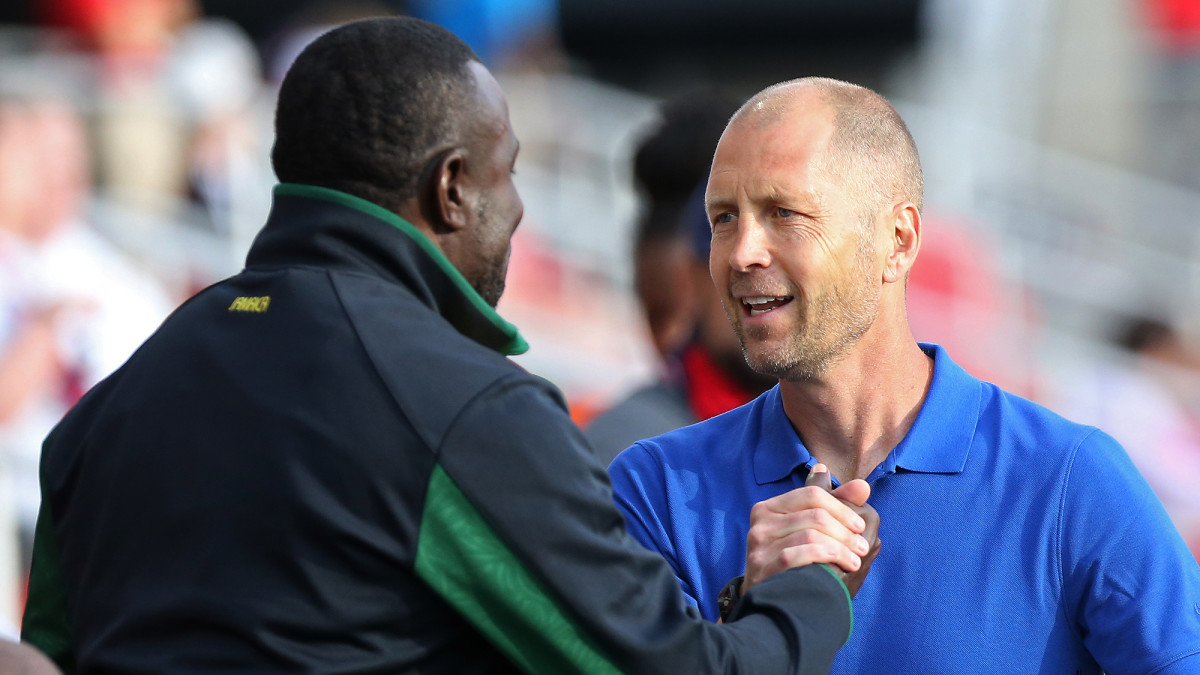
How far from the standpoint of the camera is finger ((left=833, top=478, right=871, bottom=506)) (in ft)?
7.22

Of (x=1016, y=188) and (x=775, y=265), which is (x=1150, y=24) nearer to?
(x=1016, y=188)

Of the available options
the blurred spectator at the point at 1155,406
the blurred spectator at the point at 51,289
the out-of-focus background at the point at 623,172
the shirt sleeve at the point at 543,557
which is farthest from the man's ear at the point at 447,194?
the blurred spectator at the point at 1155,406

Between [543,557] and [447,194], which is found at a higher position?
[447,194]

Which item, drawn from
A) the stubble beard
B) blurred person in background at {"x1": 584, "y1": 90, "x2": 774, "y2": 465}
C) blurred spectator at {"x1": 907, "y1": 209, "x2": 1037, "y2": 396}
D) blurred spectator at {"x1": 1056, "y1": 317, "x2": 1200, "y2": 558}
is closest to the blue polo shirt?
the stubble beard

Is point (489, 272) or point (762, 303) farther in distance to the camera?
point (762, 303)

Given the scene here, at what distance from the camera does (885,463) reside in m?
2.34

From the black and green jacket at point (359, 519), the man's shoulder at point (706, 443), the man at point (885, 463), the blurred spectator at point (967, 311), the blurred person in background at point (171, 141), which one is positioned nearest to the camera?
the black and green jacket at point (359, 519)

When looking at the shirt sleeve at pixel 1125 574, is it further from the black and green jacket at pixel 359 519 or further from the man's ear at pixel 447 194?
the man's ear at pixel 447 194

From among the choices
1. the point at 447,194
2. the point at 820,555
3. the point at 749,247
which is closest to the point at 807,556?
the point at 820,555

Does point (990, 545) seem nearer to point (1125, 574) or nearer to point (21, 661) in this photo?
point (1125, 574)

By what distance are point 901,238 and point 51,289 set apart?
5132 mm

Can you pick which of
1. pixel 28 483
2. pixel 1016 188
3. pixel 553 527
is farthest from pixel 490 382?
pixel 1016 188

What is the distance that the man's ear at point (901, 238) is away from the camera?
7.97ft

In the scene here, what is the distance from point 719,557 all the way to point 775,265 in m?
0.50
